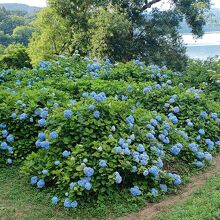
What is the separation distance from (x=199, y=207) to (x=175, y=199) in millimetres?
392

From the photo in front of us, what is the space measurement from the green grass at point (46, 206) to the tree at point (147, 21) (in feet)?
30.3

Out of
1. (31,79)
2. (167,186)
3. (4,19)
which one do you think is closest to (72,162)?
(167,186)

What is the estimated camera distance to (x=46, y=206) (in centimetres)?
407

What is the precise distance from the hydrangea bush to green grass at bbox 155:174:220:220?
0.32m

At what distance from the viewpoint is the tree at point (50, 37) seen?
16.7m

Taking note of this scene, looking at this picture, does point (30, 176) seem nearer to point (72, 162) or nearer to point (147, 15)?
point (72, 162)

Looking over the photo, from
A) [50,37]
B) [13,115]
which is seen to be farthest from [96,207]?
[50,37]

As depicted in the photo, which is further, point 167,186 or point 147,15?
point 147,15

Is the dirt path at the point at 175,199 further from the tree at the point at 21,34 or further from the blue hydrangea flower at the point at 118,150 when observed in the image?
the tree at the point at 21,34

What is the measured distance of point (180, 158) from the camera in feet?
17.2

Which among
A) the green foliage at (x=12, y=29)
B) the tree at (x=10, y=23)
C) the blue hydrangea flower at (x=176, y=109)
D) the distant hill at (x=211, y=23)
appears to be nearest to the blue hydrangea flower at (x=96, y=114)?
the blue hydrangea flower at (x=176, y=109)

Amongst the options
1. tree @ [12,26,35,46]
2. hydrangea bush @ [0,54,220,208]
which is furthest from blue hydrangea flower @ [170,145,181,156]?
tree @ [12,26,35,46]

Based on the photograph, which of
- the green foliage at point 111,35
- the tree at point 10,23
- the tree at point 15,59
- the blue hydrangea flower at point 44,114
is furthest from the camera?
the tree at point 10,23

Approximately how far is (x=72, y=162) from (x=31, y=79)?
3.43 metres
